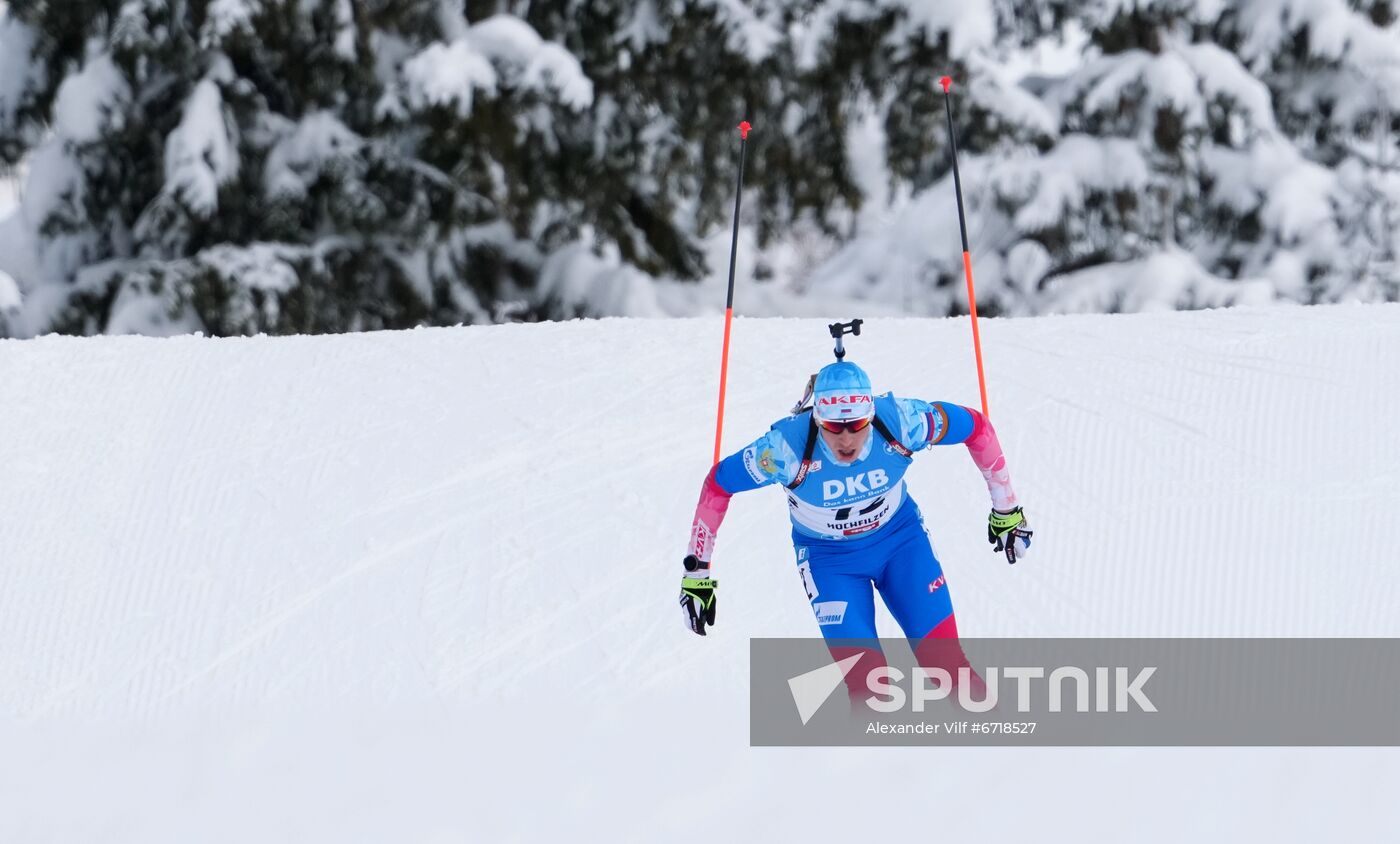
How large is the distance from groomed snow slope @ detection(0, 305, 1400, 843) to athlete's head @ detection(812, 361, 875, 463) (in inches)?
46.8

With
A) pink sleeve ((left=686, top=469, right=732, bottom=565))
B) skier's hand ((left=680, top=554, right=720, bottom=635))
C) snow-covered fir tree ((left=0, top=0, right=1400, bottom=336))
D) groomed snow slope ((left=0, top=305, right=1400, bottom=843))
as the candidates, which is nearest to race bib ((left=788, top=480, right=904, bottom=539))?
pink sleeve ((left=686, top=469, right=732, bottom=565))

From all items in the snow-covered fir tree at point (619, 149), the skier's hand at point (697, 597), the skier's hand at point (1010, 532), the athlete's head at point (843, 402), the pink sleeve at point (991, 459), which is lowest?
the skier's hand at point (697, 597)

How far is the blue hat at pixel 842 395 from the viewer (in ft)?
14.0

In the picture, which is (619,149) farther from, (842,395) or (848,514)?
(842,395)

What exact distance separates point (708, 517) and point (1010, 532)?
35.9 inches

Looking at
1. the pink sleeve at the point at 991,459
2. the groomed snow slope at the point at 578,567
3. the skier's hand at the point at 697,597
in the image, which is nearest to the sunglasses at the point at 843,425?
the pink sleeve at the point at 991,459

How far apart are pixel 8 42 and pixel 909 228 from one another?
25.1 feet

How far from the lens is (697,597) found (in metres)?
4.50

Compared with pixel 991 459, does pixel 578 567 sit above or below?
below

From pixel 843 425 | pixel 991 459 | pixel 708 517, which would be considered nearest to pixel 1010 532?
pixel 991 459

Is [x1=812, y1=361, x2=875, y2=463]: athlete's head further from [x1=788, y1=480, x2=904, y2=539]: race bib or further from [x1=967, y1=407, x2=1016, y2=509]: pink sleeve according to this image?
[x1=967, y1=407, x2=1016, y2=509]: pink sleeve

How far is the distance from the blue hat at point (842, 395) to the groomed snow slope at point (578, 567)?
4.09 ft

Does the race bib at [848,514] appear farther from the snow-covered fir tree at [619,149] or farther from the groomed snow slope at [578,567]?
the snow-covered fir tree at [619,149]

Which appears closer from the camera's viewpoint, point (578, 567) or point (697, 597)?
point (697, 597)
